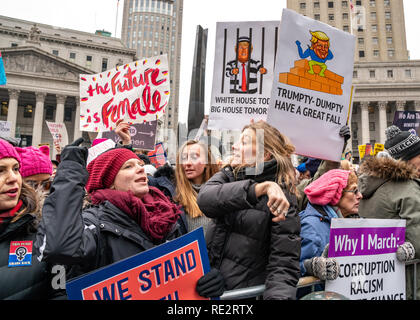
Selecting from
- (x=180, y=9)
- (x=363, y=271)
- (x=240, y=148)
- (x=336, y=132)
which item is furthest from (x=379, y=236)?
(x=180, y=9)

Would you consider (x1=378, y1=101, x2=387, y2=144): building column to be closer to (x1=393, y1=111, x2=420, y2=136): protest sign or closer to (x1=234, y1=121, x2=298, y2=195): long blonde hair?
(x1=393, y1=111, x2=420, y2=136): protest sign

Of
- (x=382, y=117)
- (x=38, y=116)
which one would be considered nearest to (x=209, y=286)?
(x=38, y=116)

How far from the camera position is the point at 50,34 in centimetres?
5453

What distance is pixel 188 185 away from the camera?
9.78 feet

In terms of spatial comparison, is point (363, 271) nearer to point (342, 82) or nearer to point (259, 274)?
point (259, 274)

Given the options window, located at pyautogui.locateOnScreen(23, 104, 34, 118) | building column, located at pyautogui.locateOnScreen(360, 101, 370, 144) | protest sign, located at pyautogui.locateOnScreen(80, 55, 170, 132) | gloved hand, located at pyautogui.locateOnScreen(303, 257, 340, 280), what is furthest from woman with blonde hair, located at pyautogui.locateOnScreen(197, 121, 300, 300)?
building column, located at pyautogui.locateOnScreen(360, 101, 370, 144)

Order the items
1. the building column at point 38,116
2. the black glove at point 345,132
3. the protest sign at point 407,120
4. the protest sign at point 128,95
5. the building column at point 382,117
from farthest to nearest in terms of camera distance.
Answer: the building column at point 382,117
the building column at point 38,116
the protest sign at point 407,120
the protest sign at point 128,95
the black glove at point 345,132

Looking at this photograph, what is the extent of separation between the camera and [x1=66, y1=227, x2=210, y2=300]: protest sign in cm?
138

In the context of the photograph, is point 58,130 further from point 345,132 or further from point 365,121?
point 365,121

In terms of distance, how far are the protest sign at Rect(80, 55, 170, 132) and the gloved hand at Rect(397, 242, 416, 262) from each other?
11.7 feet

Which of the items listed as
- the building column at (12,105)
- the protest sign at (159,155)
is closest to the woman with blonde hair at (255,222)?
the protest sign at (159,155)

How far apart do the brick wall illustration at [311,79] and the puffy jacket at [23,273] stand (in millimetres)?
2382

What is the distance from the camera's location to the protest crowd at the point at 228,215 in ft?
4.92

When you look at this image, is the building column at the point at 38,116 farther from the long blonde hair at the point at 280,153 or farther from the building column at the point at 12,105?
the long blonde hair at the point at 280,153
